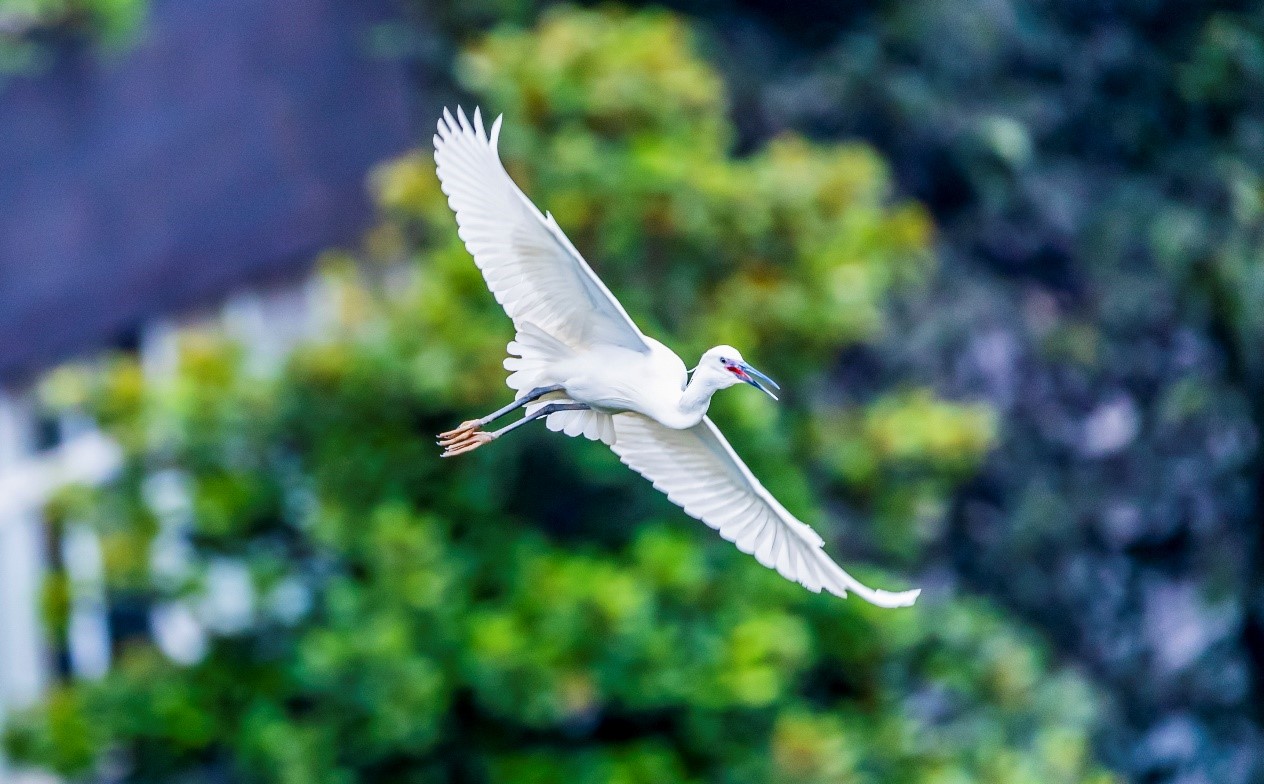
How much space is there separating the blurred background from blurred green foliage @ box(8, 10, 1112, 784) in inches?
0.6

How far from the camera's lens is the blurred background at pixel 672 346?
4934 mm

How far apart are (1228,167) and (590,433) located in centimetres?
441

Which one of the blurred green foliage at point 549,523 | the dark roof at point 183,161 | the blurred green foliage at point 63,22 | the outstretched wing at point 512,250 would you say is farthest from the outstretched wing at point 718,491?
the dark roof at point 183,161

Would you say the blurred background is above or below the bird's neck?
above

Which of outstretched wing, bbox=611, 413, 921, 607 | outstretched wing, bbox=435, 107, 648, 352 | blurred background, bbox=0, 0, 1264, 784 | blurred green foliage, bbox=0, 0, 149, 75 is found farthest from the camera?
blurred green foliage, bbox=0, 0, 149, 75

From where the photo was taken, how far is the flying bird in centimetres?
224

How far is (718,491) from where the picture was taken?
8.44 ft

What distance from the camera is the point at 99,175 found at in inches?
279

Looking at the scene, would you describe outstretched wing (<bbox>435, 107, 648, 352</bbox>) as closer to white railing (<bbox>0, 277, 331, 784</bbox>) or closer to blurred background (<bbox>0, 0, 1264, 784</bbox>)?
blurred background (<bbox>0, 0, 1264, 784</bbox>)

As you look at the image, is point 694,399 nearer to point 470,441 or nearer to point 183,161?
point 470,441

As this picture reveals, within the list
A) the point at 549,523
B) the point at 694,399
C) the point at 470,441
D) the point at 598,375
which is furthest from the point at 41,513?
the point at 694,399

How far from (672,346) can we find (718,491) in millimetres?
2341

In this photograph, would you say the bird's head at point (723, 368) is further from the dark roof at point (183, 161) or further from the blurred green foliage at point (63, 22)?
the dark roof at point (183, 161)

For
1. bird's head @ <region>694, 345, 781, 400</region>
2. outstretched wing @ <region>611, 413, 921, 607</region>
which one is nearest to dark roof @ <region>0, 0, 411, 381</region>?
outstretched wing @ <region>611, 413, 921, 607</region>
